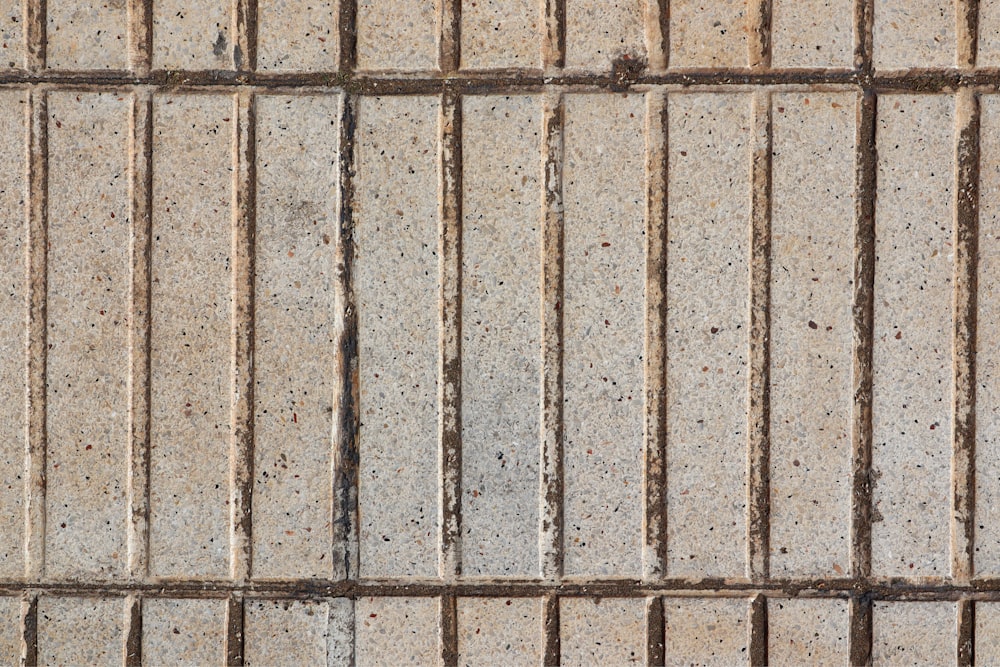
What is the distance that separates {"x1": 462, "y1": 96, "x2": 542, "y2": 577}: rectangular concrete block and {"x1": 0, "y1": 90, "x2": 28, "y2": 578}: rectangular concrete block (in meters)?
1.22

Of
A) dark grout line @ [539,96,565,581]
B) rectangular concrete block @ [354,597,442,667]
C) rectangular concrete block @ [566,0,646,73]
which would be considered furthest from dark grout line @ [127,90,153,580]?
rectangular concrete block @ [566,0,646,73]

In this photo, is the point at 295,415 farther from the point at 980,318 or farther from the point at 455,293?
the point at 980,318

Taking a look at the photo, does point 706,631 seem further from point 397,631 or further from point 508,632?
point 397,631

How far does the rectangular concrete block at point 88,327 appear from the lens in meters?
2.06

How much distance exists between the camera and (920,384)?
6.70ft

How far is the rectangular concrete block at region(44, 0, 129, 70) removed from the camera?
2.06 m

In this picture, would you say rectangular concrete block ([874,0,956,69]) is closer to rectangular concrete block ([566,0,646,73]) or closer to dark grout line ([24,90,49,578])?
rectangular concrete block ([566,0,646,73])

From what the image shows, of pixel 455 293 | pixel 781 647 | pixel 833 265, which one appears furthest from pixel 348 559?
pixel 833 265

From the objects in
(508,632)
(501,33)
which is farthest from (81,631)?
(501,33)

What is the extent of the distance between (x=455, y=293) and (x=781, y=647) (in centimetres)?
133

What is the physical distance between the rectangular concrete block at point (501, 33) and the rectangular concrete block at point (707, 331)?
0.43 metres

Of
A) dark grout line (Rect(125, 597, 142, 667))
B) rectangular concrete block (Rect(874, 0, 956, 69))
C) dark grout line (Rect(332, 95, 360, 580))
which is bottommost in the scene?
dark grout line (Rect(125, 597, 142, 667))

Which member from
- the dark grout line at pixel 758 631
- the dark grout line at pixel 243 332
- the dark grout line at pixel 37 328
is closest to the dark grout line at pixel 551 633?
the dark grout line at pixel 758 631

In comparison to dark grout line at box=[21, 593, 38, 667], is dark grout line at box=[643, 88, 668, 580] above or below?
above
